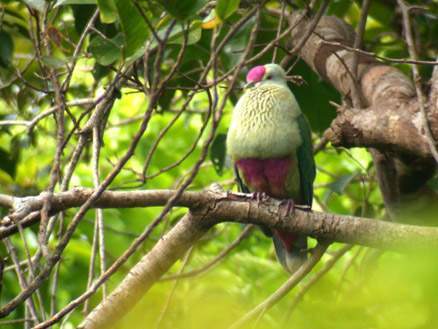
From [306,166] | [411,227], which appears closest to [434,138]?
[411,227]

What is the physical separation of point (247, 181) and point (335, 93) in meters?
0.67

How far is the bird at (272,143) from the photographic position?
Result: 3252mm

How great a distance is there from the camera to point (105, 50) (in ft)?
7.11

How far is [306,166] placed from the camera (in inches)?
133

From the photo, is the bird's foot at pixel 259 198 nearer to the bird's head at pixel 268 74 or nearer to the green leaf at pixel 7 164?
the bird's head at pixel 268 74

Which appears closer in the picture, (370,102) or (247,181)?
(370,102)

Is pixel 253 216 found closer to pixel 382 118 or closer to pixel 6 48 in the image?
pixel 382 118

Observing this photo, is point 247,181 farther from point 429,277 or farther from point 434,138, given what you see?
point 429,277

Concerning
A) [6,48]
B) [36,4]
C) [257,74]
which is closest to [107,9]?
[36,4]

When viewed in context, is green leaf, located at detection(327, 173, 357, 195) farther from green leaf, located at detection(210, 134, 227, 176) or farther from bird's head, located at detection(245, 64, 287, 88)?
green leaf, located at detection(210, 134, 227, 176)

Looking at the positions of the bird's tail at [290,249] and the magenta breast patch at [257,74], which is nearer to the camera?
the magenta breast patch at [257,74]

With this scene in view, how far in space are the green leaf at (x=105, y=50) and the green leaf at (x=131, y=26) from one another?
5.0 inches

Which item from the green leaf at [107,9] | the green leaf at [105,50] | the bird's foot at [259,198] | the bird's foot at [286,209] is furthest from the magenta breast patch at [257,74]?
the green leaf at [107,9]

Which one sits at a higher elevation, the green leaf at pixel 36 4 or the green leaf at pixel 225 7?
the green leaf at pixel 225 7
